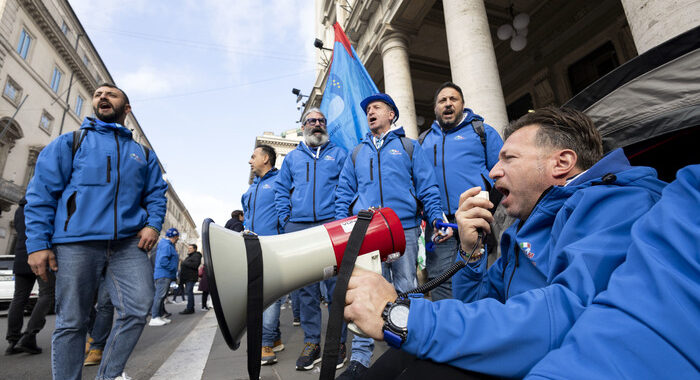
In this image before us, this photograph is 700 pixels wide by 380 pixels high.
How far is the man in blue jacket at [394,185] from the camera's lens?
2734mm

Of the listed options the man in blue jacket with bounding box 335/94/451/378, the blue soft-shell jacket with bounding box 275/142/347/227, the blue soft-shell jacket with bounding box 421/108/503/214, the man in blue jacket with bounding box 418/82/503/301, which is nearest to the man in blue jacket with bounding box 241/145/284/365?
the blue soft-shell jacket with bounding box 275/142/347/227

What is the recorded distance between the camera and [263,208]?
4.06 meters

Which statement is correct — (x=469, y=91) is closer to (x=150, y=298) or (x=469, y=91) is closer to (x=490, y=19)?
(x=150, y=298)

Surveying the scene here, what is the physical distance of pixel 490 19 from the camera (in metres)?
10.4

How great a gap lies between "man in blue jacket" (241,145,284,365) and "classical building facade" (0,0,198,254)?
24.6 meters

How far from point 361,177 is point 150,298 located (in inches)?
73.2

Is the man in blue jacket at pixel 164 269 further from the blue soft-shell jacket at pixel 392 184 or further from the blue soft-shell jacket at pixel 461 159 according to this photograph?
the blue soft-shell jacket at pixel 461 159

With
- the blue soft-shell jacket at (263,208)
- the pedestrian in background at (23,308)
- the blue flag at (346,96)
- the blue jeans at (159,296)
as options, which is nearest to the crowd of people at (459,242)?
the blue soft-shell jacket at (263,208)

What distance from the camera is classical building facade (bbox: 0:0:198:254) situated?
2250cm

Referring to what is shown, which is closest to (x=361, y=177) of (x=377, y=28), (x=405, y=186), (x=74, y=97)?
(x=405, y=186)

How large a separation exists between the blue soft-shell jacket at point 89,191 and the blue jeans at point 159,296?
5.34m

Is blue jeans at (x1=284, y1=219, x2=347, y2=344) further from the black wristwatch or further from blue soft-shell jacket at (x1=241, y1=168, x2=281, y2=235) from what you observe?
the black wristwatch

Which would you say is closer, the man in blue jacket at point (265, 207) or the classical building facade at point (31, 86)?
the man in blue jacket at point (265, 207)

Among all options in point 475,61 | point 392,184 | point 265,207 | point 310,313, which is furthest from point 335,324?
point 475,61
